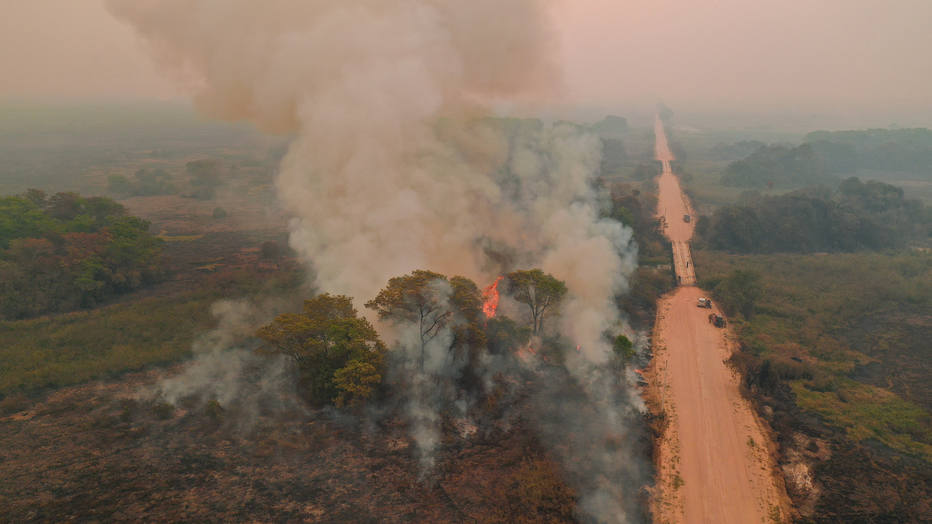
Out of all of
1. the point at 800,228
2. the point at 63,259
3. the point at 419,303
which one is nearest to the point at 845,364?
the point at 419,303

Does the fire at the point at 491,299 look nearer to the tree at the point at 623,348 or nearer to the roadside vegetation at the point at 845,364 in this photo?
the tree at the point at 623,348

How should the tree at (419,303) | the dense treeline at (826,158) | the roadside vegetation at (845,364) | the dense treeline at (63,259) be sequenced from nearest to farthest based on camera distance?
the roadside vegetation at (845,364) < the tree at (419,303) < the dense treeline at (63,259) < the dense treeline at (826,158)

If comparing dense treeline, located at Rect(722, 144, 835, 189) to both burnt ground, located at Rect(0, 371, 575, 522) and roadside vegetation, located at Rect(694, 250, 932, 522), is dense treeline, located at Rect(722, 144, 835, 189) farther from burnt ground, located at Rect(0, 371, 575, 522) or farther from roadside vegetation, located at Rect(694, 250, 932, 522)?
burnt ground, located at Rect(0, 371, 575, 522)

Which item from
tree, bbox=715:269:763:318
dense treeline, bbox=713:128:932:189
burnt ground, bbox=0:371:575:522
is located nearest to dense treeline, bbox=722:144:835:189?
dense treeline, bbox=713:128:932:189

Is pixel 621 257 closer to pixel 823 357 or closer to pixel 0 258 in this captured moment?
pixel 823 357

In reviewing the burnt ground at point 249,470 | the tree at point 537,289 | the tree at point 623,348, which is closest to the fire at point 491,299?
the tree at point 537,289
